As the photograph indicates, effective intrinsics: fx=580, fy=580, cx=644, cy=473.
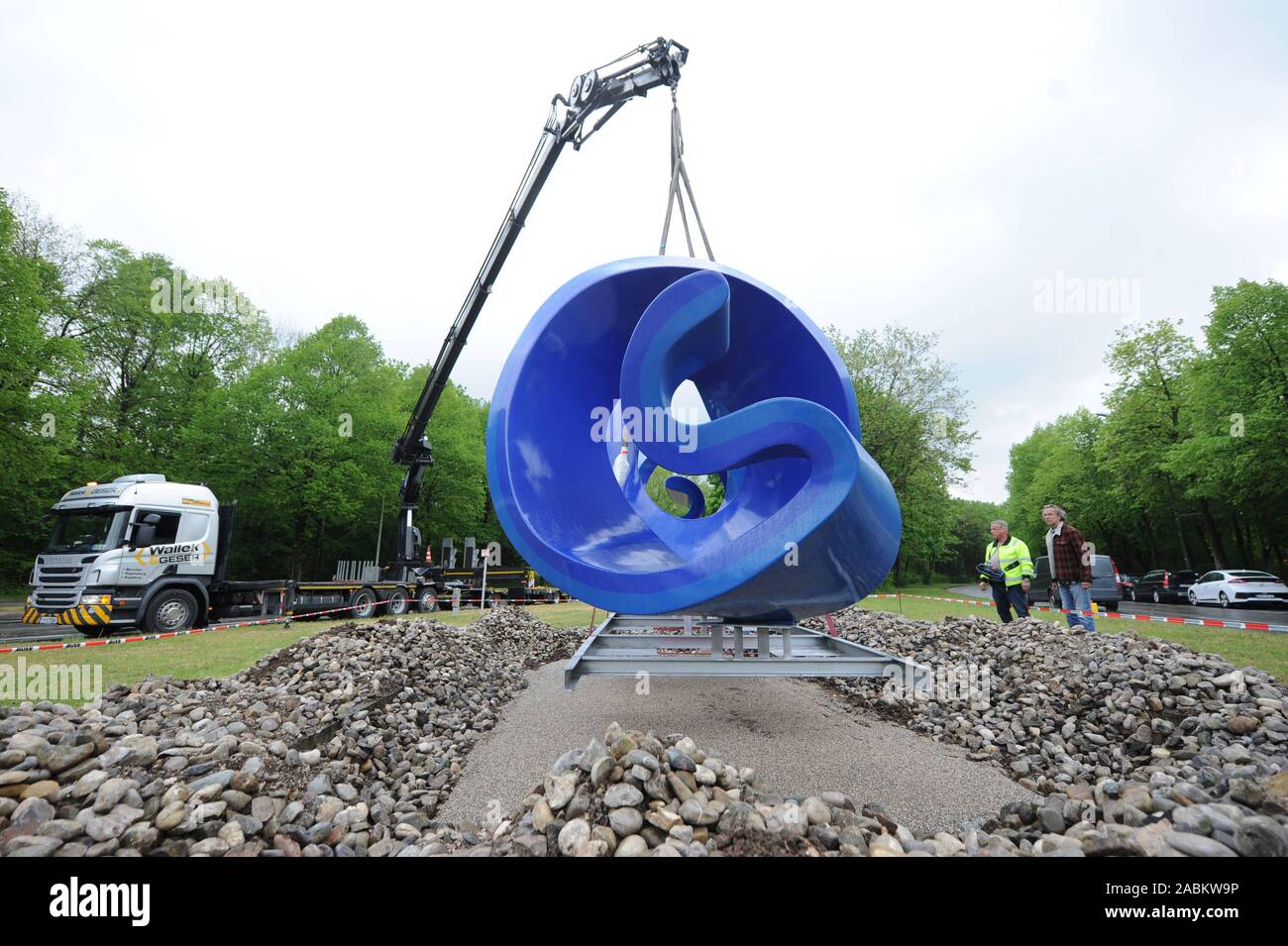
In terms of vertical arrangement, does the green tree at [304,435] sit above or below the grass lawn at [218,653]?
above

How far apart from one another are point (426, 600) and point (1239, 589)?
24.8m

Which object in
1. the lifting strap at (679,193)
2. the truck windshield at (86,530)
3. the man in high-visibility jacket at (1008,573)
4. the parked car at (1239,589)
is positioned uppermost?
the lifting strap at (679,193)

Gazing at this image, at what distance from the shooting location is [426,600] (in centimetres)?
1656

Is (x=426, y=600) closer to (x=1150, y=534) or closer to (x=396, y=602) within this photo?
(x=396, y=602)

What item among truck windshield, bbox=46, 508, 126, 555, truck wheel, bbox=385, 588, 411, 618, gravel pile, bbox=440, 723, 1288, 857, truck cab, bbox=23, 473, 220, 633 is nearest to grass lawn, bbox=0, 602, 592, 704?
truck cab, bbox=23, 473, 220, 633

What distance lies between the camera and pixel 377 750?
454cm

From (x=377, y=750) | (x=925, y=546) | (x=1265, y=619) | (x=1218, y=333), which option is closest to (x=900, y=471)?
(x=925, y=546)

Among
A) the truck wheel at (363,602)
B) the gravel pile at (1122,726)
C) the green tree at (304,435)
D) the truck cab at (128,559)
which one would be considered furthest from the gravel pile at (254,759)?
the green tree at (304,435)

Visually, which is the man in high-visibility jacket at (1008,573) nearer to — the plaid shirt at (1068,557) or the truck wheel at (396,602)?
the plaid shirt at (1068,557)

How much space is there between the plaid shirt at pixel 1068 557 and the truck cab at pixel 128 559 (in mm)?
15260

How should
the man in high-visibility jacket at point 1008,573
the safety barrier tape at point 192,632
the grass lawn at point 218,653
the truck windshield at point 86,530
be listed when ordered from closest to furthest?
the grass lawn at point 218,653 → the safety barrier tape at point 192,632 → the man in high-visibility jacket at point 1008,573 → the truck windshield at point 86,530

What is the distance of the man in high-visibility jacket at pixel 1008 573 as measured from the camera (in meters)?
8.40

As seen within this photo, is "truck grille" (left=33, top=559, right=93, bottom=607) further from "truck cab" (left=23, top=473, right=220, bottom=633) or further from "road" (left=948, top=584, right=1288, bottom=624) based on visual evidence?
"road" (left=948, top=584, right=1288, bottom=624)

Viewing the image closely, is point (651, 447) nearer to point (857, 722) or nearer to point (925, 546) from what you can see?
point (857, 722)
